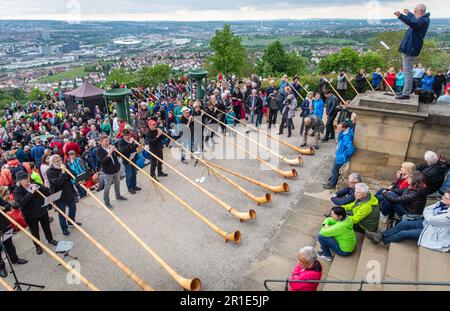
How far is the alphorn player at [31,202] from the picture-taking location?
6.30 metres

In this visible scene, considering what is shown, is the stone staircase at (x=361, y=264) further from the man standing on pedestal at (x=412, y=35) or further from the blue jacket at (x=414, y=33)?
the blue jacket at (x=414, y=33)

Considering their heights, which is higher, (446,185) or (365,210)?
(446,185)

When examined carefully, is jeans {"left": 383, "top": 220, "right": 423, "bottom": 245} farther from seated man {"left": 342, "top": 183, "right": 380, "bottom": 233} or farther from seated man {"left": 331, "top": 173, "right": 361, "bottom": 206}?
seated man {"left": 331, "top": 173, "right": 361, "bottom": 206}

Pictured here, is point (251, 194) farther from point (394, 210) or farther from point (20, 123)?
point (20, 123)

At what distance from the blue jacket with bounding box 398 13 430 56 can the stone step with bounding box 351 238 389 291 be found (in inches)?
173

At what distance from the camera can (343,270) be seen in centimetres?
561

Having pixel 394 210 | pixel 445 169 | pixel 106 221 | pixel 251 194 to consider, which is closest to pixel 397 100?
pixel 445 169

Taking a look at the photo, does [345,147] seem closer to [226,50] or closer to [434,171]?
[434,171]

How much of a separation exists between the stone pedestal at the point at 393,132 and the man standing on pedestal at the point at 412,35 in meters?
0.59

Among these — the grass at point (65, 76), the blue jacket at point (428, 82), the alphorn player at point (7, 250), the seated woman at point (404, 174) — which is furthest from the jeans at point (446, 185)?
the grass at point (65, 76)

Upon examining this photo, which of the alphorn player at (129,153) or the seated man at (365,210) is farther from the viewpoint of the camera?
the alphorn player at (129,153)

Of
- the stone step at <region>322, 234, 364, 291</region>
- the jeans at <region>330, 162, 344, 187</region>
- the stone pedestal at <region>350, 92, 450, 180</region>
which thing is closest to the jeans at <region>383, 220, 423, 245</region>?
the stone step at <region>322, 234, 364, 291</region>

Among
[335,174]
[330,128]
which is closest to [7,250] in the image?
[335,174]

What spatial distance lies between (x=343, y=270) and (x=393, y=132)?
12.2 ft
